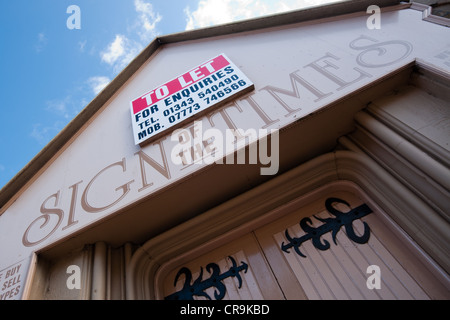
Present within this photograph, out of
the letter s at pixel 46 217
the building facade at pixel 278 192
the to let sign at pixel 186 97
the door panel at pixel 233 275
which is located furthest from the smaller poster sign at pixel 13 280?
the to let sign at pixel 186 97

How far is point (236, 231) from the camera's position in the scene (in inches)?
70.5

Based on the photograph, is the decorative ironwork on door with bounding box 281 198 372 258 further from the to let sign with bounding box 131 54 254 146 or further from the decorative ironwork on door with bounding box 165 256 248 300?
the to let sign with bounding box 131 54 254 146

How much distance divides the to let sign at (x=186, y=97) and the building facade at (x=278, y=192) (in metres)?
0.02

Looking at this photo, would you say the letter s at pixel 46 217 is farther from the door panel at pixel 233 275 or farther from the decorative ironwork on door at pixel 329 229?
the decorative ironwork on door at pixel 329 229

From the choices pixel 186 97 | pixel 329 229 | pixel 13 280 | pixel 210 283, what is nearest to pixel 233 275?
pixel 210 283

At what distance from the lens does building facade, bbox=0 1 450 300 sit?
1.39 m

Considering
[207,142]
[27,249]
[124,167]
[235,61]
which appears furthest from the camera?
[235,61]

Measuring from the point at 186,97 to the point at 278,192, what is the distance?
3.74 ft

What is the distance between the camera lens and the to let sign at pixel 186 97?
2047 millimetres
